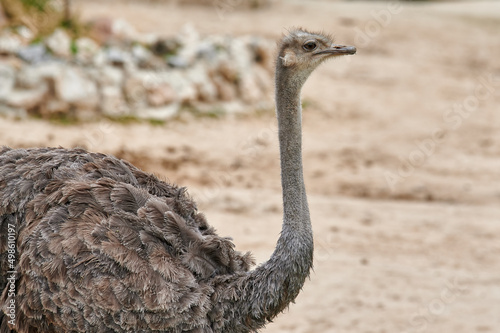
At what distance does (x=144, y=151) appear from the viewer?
370 inches

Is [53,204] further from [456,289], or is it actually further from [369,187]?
[369,187]

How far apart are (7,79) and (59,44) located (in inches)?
44.2

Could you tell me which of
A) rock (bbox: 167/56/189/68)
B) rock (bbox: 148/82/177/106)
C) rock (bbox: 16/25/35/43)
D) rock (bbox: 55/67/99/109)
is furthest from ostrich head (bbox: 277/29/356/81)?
rock (bbox: 16/25/35/43)

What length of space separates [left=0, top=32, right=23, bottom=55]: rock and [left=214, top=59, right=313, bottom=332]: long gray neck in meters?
7.69

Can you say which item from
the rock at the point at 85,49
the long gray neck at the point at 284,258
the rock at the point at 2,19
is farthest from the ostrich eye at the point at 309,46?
the rock at the point at 2,19

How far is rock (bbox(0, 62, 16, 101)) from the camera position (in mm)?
9984

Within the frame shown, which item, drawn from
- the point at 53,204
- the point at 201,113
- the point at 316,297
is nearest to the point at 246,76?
the point at 201,113

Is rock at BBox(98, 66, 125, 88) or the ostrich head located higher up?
rock at BBox(98, 66, 125, 88)

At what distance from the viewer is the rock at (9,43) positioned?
34.6 feet

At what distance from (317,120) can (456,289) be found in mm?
5894

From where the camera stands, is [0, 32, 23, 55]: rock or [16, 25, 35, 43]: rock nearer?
[0, 32, 23, 55]: rock

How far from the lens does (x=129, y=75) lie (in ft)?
35.2

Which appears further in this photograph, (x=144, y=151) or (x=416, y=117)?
(x=416, y=117)

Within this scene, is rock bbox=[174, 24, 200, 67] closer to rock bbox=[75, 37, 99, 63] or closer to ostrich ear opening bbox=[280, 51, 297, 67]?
rock bbox=[75, 37, 99, 63]
